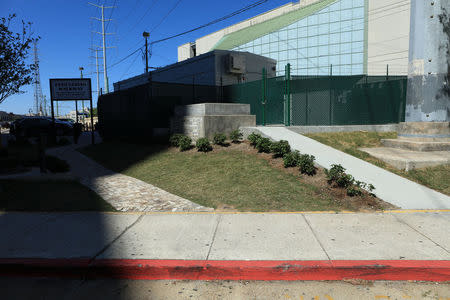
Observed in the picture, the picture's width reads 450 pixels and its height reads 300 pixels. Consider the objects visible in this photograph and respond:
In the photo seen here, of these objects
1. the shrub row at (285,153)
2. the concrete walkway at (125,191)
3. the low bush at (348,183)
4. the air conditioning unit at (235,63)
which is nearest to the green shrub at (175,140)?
the concrete walkway at (125,191)

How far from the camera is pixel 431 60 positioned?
388 inches

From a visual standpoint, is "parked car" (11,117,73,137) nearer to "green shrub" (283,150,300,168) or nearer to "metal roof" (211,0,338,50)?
"green shrub" (283,150,300,168)

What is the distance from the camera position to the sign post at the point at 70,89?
51.6ft

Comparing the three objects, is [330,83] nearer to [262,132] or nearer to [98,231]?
[262,132]

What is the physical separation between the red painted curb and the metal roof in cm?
3965

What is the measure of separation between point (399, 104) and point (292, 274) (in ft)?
42.0

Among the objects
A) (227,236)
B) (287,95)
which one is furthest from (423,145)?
(227,236)

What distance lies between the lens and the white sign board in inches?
619

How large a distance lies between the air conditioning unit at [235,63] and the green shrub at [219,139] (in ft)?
36.3

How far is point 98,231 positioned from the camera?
15.9 ft

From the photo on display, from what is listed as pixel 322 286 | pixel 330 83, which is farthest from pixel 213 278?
pixel 330 83

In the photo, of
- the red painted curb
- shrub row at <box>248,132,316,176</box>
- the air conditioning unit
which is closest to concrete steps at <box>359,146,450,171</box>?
shrub row at <box>248,132,316,176</box>

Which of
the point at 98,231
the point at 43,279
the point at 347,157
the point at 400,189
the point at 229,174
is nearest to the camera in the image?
the point at 43,279

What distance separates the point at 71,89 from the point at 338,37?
3152 cm
